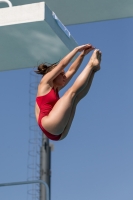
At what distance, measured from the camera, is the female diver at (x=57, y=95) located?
4340mm

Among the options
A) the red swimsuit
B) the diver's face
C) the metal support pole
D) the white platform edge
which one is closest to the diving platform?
the white platform edge

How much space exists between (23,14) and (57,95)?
0.82 metres

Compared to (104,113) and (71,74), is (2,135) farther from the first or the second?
(71,74)

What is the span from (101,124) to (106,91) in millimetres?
823

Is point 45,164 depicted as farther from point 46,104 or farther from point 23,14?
point 46,104

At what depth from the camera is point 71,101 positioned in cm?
437

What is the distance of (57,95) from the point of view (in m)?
4.71

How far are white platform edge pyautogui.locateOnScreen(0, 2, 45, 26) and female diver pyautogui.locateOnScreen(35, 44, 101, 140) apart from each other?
20.1 inches

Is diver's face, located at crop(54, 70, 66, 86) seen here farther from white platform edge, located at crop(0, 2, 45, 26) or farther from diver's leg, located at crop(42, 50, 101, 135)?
white platform edge, located at crop(0, 2, 45, 26)

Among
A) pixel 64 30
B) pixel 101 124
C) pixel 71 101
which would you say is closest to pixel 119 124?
pixel 101 124

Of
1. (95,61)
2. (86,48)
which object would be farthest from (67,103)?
(86,48)

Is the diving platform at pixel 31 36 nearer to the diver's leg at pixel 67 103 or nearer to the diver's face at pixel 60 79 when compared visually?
the diver's face at pixel 60 79

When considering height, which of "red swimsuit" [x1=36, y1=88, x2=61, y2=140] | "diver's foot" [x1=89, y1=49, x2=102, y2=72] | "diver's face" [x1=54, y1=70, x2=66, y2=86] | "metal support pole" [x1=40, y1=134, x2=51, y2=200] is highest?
"diver's foot" [x1=89, y1=49, x2=102, y2=72]

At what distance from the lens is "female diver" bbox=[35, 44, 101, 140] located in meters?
4.34
